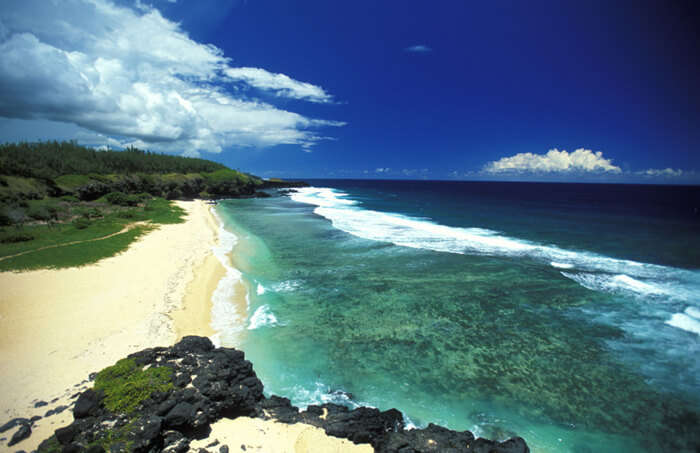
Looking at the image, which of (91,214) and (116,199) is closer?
(91,214)

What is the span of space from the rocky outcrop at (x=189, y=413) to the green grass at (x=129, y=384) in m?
0.02

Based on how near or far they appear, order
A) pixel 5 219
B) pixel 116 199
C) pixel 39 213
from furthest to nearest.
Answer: pixel 116 199, pixel 39 213, pixel 5 219

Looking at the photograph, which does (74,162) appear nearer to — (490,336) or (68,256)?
(68,256)

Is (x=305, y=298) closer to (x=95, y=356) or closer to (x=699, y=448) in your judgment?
(x=95, y=356)

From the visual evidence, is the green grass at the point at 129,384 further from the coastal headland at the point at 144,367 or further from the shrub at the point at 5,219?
the shrub at the point at 5,219

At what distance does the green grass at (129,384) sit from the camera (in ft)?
19.9

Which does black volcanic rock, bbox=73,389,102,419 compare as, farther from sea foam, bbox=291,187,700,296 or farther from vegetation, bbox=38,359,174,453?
sea foam, bbox=291,187,700,296

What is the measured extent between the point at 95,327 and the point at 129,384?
510 cm

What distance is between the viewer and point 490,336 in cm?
1120

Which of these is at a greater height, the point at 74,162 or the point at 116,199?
the point at 74,162

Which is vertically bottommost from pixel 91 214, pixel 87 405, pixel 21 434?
pixel 21 434

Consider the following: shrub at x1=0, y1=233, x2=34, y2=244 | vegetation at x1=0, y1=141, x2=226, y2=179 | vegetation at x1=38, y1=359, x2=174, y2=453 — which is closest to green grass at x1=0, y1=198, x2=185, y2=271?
shrub at x1=0, y1=233, x2=34, y2=244

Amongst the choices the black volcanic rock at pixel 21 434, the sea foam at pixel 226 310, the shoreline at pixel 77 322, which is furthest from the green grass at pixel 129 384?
the sea foam at pixel 226 310

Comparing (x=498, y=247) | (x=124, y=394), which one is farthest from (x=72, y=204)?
(x=498, y=247)
